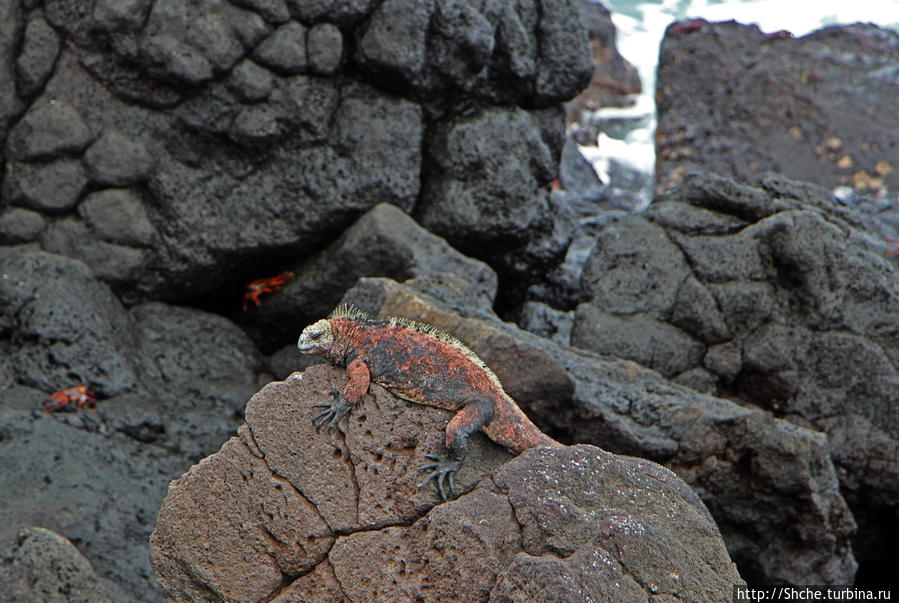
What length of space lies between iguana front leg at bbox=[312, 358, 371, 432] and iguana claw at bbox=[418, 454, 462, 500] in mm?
424

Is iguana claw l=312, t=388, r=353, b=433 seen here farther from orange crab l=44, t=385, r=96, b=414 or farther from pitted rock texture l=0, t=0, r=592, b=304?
pitted rock texture l=0, t=0, r=592, b=304

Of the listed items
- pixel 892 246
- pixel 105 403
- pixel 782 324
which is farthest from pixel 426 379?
pixel 892 246

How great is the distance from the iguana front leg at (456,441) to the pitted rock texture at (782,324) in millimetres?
3151

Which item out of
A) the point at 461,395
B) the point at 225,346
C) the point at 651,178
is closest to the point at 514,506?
the point at 461,395

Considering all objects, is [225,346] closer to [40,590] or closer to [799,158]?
[40,590]

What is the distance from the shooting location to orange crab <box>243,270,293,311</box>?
27.0ft

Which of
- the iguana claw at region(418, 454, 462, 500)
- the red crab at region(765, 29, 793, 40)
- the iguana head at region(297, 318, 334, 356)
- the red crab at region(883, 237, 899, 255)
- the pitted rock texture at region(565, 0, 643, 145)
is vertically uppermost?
the iguana head at region(297, 318, 334, 356)

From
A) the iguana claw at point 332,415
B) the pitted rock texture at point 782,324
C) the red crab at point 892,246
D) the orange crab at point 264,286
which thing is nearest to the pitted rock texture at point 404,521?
the iguana claw at point 332,415

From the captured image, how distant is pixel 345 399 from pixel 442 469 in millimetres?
550

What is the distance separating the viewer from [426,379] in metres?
4.73

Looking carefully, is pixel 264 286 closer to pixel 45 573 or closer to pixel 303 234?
pixel 303 234

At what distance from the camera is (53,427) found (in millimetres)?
6609

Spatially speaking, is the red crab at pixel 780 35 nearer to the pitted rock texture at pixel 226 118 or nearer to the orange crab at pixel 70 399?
the pitted rock texture at pixel 226 118

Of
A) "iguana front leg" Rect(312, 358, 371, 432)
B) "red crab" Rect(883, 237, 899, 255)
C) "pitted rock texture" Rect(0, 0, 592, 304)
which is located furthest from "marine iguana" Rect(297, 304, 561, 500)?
"red crab" Rect(883, 237, 899, 255)
